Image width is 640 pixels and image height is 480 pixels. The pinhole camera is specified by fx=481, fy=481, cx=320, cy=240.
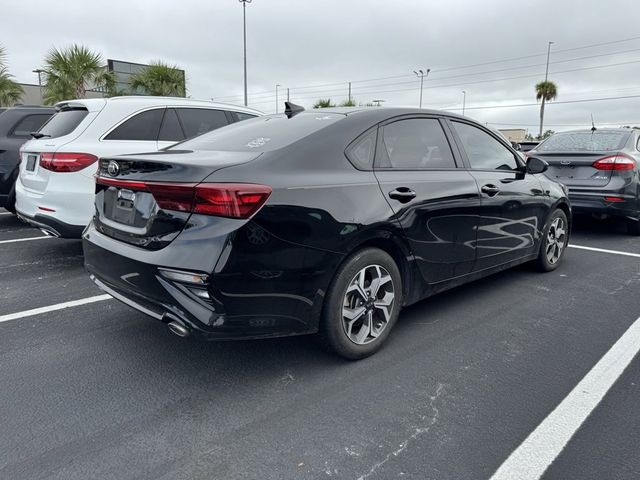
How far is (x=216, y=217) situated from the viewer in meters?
2.32

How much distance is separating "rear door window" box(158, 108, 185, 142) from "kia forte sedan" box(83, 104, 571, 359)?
7.24ft

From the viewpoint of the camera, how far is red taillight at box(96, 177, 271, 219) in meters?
2.32

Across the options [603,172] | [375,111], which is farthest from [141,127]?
[603,172]

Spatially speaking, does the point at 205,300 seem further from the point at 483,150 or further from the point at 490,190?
the point at 483,150

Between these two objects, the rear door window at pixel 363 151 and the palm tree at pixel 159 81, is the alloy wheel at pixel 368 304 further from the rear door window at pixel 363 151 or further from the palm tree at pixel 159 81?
the palm tree at pixel 159 81

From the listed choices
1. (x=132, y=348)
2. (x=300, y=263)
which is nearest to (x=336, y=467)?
(x=300, y=263)

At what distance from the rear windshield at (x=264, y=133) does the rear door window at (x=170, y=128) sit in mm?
2130

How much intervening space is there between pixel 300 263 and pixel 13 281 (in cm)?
333

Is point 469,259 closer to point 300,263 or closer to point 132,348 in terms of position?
point 300,263

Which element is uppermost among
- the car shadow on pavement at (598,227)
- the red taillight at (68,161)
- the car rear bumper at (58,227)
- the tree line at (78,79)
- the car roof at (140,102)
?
the tree line at (78,79)

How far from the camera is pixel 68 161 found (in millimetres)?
4516

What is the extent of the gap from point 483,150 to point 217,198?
255cm

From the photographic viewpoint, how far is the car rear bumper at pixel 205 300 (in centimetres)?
232

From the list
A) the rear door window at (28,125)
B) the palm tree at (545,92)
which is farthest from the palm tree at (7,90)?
the palm tree at (545,92)
